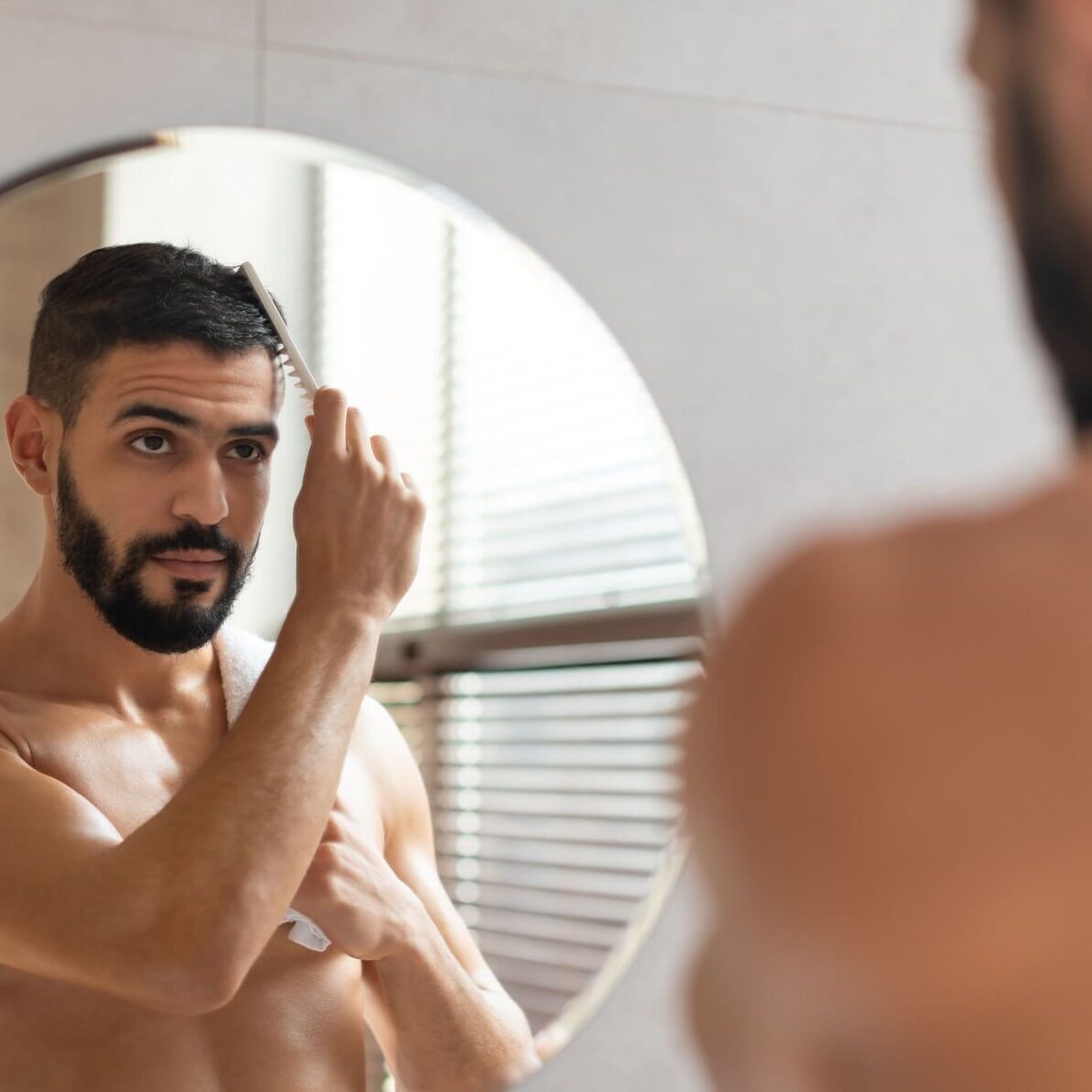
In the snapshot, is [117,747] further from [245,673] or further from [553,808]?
[553,808]

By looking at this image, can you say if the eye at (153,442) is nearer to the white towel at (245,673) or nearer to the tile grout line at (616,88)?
the white towel at (245,673)

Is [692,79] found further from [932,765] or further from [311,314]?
[932,765]

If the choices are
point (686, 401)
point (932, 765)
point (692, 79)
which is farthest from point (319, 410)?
point (932, 765)

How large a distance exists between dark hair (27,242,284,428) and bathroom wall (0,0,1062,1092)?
10cm

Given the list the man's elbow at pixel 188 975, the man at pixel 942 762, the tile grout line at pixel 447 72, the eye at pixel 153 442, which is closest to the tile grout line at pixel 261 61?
the tile grout line at pixel 447 72

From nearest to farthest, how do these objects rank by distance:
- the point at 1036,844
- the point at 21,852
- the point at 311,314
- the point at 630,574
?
the point at 1036,844 < the point at 21,852 < the point at 311,314 < the point at 630,574

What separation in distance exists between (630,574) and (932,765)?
64 centimetres

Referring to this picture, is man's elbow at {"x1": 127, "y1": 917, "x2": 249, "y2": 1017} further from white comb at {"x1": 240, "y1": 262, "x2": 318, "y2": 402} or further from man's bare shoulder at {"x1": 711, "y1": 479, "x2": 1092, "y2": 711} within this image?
man's bare shoulder at {"x1": 711, "y1": 479, "x2": 1092, "y2": 711}

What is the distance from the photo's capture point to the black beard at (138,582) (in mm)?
719

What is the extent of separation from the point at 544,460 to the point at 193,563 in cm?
23

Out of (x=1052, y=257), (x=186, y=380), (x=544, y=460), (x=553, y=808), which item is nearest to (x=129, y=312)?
(x=186, y=380)

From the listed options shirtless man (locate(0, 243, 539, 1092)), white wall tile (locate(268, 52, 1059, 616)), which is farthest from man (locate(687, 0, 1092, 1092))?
white wall tile (locate(268, 52, 1059, 616))

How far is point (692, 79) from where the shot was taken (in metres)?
0.95

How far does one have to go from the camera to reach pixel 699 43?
3.14ft
